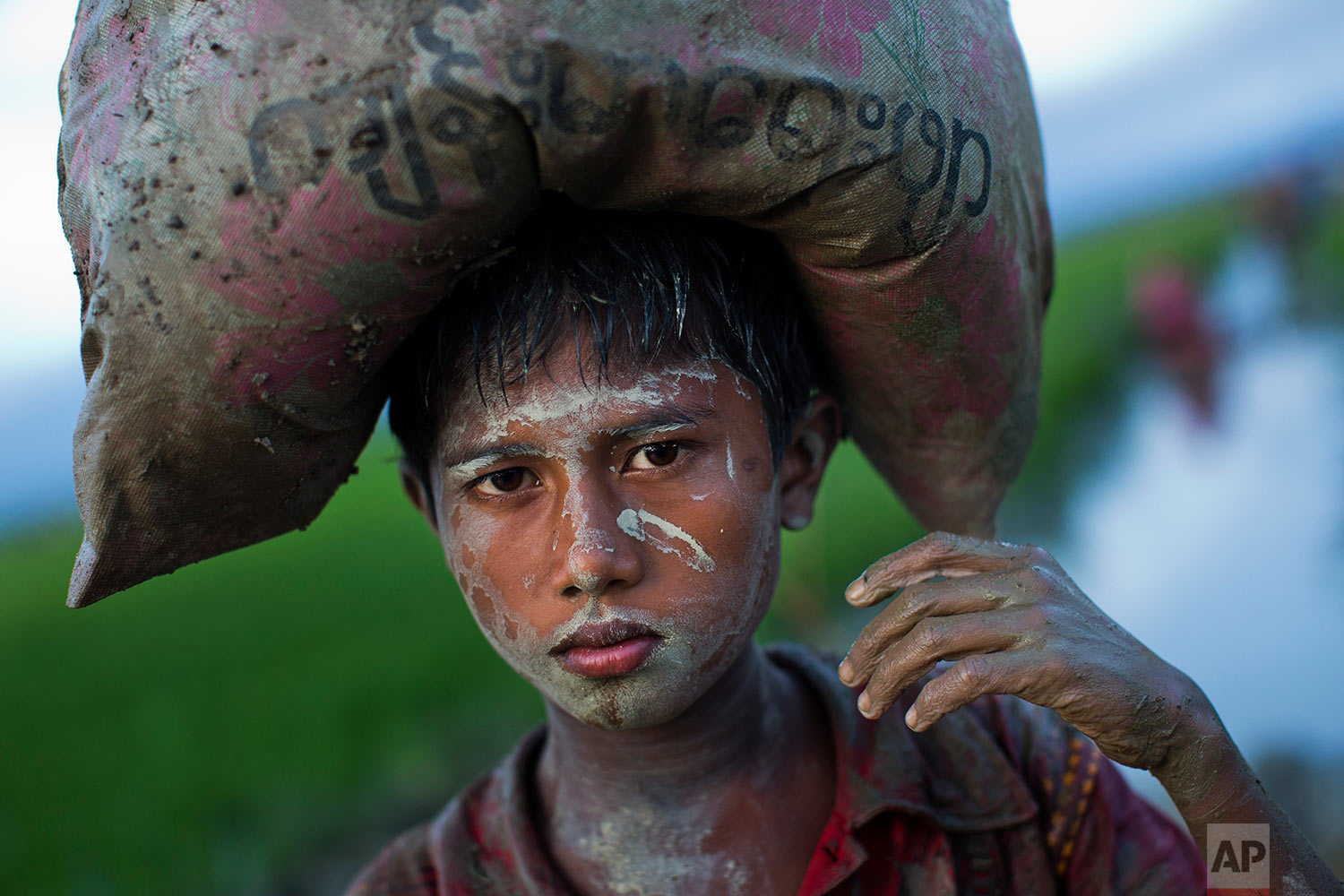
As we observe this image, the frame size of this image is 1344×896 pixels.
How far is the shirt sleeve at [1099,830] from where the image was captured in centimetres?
167

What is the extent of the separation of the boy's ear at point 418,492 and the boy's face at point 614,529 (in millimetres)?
223

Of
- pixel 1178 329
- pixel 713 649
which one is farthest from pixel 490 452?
pixel 1178 329

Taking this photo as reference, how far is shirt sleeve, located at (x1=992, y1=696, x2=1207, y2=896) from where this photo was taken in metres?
1.67

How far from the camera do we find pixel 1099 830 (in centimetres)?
170

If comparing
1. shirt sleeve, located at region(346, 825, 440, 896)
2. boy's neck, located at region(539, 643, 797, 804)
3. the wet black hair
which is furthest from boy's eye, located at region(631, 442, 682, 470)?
shirt sleeve, located at region(346, 825, 440, 896)

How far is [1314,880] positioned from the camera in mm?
1401

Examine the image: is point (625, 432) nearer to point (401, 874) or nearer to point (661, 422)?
point (661, 422)

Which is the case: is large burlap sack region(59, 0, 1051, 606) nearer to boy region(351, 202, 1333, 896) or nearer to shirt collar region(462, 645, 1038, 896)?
boy region(351, 202, 1333, 896)

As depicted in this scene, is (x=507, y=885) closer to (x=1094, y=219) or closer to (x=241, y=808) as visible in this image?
(x=241, y=808)

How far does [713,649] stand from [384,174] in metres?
0.78

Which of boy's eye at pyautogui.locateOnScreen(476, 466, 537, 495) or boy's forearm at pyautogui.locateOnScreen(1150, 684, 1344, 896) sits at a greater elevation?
boy's eye at pyautogui.locateOnScreen(476, 466, 537, 495)

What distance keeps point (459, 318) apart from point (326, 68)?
0.45m

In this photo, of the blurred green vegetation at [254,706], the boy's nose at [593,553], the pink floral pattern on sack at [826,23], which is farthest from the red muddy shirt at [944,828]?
the blurred green vegetation at [254,706]

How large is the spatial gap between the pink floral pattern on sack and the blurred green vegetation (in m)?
3.19
